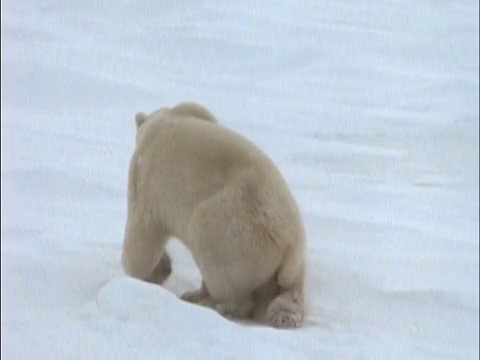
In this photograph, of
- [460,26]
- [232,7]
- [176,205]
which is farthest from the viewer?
[460,26]

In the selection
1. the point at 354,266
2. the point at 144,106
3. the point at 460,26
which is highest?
the point at 460,26

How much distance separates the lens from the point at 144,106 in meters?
1.84

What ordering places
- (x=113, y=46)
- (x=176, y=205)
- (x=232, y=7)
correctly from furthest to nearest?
1. (x=113, y=46)
2. (x=232, y=7)
3. (x=176, y=205)

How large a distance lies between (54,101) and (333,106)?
1.54ft

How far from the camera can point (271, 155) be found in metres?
1.69

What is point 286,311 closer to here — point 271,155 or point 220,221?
point 220,221

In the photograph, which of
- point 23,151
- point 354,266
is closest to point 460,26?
point 354,266

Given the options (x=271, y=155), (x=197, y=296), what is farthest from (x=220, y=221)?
(x=271, y=155)

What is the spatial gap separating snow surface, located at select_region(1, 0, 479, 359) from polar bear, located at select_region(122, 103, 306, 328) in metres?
0.05

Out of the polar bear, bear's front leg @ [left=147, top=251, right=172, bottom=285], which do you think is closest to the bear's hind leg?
the polar bear

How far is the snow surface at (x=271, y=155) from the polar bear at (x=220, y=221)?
0.16ft

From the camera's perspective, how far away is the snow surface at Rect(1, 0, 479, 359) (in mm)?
1200

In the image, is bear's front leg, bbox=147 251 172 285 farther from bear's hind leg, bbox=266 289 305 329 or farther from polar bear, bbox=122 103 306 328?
bear's hind leg, bbox=266 289 305 329

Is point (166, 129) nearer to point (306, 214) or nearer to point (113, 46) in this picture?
point (306, 214)
